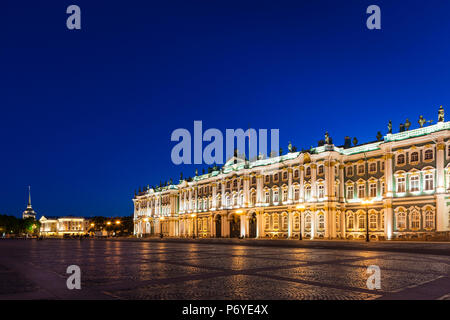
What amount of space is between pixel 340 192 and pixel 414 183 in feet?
41.3

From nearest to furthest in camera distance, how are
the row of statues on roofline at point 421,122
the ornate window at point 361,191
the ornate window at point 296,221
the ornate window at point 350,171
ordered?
1. the row of statues on roofline at point 421,122
2. the ornate window at point 361,191
3. the ornate window at point 350,171
4. the ornate window at point 296,221

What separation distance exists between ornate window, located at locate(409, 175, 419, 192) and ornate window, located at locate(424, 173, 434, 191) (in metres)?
1.08

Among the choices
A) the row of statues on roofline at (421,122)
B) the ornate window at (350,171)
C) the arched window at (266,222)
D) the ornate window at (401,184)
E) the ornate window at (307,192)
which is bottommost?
the arched window at (266,222)

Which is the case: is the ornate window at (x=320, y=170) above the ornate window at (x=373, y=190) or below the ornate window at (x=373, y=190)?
above

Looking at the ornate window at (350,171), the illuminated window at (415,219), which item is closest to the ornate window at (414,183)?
the illuminated window at (415,219)

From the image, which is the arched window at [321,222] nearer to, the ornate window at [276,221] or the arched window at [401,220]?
the ornate window at [276,221]

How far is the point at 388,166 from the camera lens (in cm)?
5362

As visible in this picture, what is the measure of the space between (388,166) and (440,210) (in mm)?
8943

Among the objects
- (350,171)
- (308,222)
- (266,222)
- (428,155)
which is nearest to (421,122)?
(428,155)

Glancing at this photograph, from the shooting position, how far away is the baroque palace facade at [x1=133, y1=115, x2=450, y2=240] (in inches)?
1937

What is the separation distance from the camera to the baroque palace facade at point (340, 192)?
4919cm

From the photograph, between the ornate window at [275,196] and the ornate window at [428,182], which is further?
the ornate window at [275,196]

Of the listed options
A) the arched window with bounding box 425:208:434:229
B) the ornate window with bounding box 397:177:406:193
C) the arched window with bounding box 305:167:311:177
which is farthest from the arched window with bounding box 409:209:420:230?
the arched window with bounding box 305:167:311:177

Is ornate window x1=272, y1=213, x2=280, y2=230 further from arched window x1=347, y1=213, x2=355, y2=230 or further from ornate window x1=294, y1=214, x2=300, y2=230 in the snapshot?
arched window x1=347, y1=213, x2=355, y2=230
